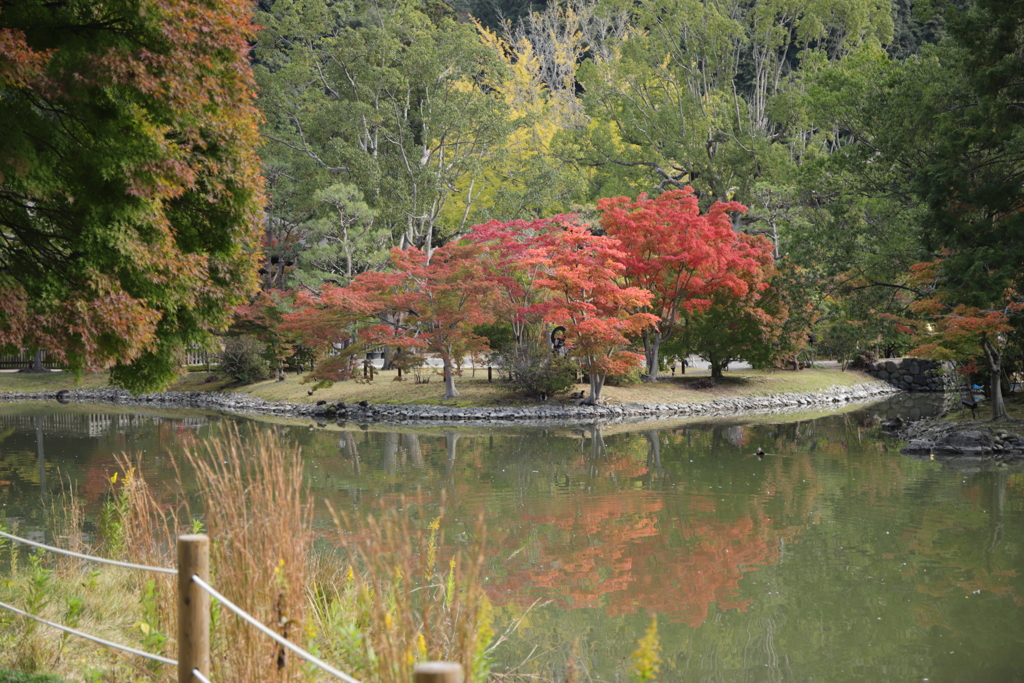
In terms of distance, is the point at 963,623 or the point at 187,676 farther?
the point at 963,623

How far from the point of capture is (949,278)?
1279cm

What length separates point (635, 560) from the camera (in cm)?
703

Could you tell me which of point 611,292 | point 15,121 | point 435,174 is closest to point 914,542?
point 15,121

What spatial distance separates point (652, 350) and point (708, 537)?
593 inches

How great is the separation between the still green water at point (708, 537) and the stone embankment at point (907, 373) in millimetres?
11643

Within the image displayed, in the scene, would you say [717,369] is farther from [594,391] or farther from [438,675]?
[438,675]

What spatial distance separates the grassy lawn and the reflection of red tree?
35.3 feet

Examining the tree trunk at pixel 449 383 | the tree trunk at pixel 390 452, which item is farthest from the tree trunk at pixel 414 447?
the tree trunk at pixel 449 383

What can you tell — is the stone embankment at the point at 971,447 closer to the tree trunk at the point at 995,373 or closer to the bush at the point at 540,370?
the tree trunk at the point at 995,373

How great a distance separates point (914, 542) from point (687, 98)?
23.5 metres

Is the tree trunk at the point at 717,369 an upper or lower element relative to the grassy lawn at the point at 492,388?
upper

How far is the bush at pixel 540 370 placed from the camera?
19.5 metres

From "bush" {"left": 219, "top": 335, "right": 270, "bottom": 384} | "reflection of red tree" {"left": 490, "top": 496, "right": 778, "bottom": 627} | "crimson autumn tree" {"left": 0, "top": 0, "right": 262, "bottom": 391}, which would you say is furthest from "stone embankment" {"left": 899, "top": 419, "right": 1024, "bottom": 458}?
"bush" {"left": 219, "top": 335, "right": 270, "bottom": 384}

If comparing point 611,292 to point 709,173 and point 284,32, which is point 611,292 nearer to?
point 709,173
